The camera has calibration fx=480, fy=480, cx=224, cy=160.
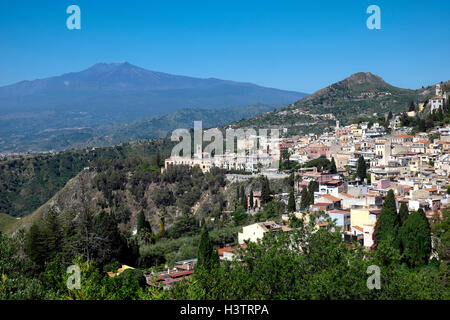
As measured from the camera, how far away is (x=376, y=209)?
73.0 ft

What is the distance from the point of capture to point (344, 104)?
93.8 meters

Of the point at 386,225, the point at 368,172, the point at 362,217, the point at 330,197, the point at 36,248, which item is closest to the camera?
the point at 36,248

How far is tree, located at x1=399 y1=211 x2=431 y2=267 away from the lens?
17.2 meters

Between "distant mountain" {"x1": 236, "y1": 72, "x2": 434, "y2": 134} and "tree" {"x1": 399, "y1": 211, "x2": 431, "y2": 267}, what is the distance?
57917 millimetres

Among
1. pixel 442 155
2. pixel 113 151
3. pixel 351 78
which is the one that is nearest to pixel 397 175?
pixel 442 155

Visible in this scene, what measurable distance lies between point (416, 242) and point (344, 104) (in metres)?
79.4

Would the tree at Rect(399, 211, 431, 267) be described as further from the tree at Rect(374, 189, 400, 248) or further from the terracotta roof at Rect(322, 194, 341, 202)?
the terracotta roof at Rect(322, 194, 341, 202)

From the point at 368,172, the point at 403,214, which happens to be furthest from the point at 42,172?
the point at 403,214

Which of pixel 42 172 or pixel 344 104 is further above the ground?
pixel 344 104

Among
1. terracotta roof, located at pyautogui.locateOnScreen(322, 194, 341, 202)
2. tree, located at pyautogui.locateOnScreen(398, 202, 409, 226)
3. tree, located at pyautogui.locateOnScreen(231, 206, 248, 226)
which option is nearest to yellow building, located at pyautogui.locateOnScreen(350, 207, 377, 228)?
tree, located at pyautogui.locateOnScreen(398, 202, 409, 226)

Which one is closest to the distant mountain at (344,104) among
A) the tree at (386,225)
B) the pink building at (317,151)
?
the pink building at (317,151)

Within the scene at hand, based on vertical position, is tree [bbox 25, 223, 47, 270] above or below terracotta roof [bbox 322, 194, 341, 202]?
below

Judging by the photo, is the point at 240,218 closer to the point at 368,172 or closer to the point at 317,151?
the point at 368,172

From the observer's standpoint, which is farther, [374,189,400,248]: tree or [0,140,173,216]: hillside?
[0,140,173,216]: hillside
